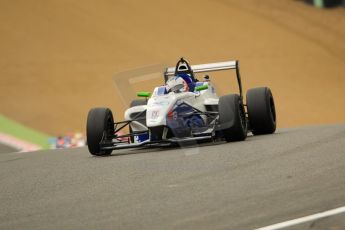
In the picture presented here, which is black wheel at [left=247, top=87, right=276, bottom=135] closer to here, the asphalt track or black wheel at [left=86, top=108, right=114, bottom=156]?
the asphalt track

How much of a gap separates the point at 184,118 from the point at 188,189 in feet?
18.4

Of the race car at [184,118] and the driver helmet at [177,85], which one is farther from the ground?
the driver helmet at [177,85]

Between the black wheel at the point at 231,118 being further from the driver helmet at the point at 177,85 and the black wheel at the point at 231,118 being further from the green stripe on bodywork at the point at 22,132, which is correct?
the green stripe on bodywork at the point at 22,132

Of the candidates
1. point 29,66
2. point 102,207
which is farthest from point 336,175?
point 29,66

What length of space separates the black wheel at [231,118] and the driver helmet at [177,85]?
1188mm

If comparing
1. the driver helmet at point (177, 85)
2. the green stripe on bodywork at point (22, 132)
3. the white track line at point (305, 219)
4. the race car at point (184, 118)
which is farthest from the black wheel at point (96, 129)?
the green stripe on bodywork at point (22, 132)

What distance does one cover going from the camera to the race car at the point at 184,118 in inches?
522

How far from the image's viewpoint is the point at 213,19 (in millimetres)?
42281

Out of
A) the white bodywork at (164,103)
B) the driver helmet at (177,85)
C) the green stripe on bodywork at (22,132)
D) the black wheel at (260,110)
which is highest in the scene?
the driver helmet at (177,85)

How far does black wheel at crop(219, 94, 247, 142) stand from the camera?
517 inches

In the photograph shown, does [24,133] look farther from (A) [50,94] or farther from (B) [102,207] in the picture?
(B) [102,207]

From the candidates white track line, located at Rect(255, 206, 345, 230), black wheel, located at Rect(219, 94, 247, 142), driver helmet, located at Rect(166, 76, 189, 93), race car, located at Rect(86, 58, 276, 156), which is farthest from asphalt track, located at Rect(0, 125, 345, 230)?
driver helmet, located at Rect(166, 76, 189, 93)

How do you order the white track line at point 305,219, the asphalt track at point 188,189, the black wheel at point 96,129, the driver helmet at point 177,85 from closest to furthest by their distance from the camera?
the white track line at point 305,219 < the asphalt track at point 188,189 < the black wheel at point 96,129 < the driver helmet at point 177,85

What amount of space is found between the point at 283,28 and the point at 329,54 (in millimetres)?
3677
